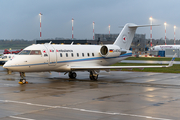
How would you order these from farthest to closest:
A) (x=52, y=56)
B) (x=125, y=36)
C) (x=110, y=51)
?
(x=125, y=36)
(x=110, y=51)
(x=52, y=56)

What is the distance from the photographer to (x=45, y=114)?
1130 centimetres

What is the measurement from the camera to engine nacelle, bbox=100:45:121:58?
2708cm

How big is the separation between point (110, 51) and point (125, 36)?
3.67 metres

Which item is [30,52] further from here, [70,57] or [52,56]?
[70,57]

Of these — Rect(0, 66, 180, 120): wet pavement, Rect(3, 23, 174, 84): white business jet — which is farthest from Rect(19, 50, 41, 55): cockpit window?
Rect(0, 66, 180, 120): wet pavement

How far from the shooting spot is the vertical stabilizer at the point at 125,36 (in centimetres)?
2956

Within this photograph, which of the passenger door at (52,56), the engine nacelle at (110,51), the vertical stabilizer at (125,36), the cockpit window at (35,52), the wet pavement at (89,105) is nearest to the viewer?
the wet pavement at (89,105)

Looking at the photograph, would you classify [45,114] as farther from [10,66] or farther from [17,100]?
[10,66]

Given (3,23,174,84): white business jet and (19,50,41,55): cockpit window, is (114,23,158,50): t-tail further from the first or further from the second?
(19,50,41,55): cockpit window

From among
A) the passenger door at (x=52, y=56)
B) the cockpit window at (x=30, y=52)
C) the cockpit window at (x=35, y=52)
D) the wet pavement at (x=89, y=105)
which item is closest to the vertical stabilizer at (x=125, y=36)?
the passenger door at (x=52, y=56)

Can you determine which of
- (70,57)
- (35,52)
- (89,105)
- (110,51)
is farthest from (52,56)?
(89,105)

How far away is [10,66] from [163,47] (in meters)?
90.2

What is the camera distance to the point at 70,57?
2470 cm

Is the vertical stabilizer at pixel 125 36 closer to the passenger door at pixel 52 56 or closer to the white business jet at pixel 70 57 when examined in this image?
the white business jet at pixel 70 57
